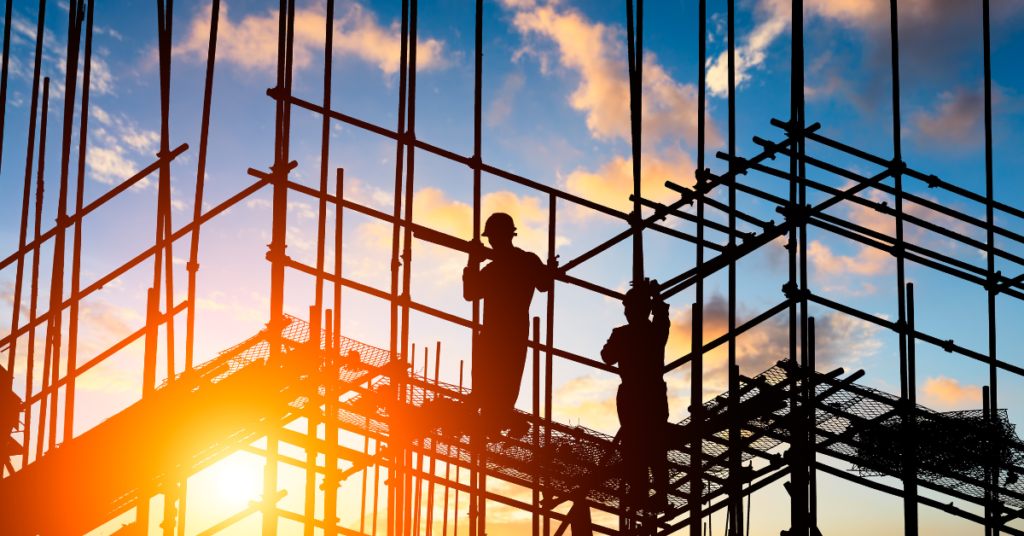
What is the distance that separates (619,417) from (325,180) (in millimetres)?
3364

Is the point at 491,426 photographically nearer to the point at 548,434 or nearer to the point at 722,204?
the point at 548,434

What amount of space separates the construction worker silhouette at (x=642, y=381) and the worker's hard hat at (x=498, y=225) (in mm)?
1260

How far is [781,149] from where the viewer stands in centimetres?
802

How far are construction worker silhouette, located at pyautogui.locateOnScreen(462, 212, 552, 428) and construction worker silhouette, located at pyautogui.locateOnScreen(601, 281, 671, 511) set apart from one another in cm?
93

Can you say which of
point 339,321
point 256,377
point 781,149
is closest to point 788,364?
point 781,149

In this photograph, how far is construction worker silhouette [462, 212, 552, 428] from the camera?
6.61 meters

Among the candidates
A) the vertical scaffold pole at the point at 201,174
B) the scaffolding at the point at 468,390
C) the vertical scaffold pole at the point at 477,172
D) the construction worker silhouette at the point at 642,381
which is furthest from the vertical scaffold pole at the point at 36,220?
the construction worker silhouette at the point at 642,381

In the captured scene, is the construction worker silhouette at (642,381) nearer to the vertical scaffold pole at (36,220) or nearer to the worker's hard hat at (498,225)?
the worker's hard hat at (498,225)

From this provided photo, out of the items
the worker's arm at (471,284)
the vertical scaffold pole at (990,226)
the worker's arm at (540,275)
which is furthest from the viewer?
the vertical scaffold pole at (990,226)

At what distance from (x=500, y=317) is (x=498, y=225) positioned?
2.53 ft

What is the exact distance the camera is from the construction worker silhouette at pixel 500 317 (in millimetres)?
6609

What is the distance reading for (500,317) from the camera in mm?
6719

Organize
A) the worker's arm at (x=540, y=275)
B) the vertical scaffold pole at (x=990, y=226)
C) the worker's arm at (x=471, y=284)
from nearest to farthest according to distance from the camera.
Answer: the worker's arm at (x=471, y=284), the worker's arm at (x=540, y=275), the vertical scaffold pole at (x=990, y=226)

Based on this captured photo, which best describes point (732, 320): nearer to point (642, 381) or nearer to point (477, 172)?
point (642, 381)
